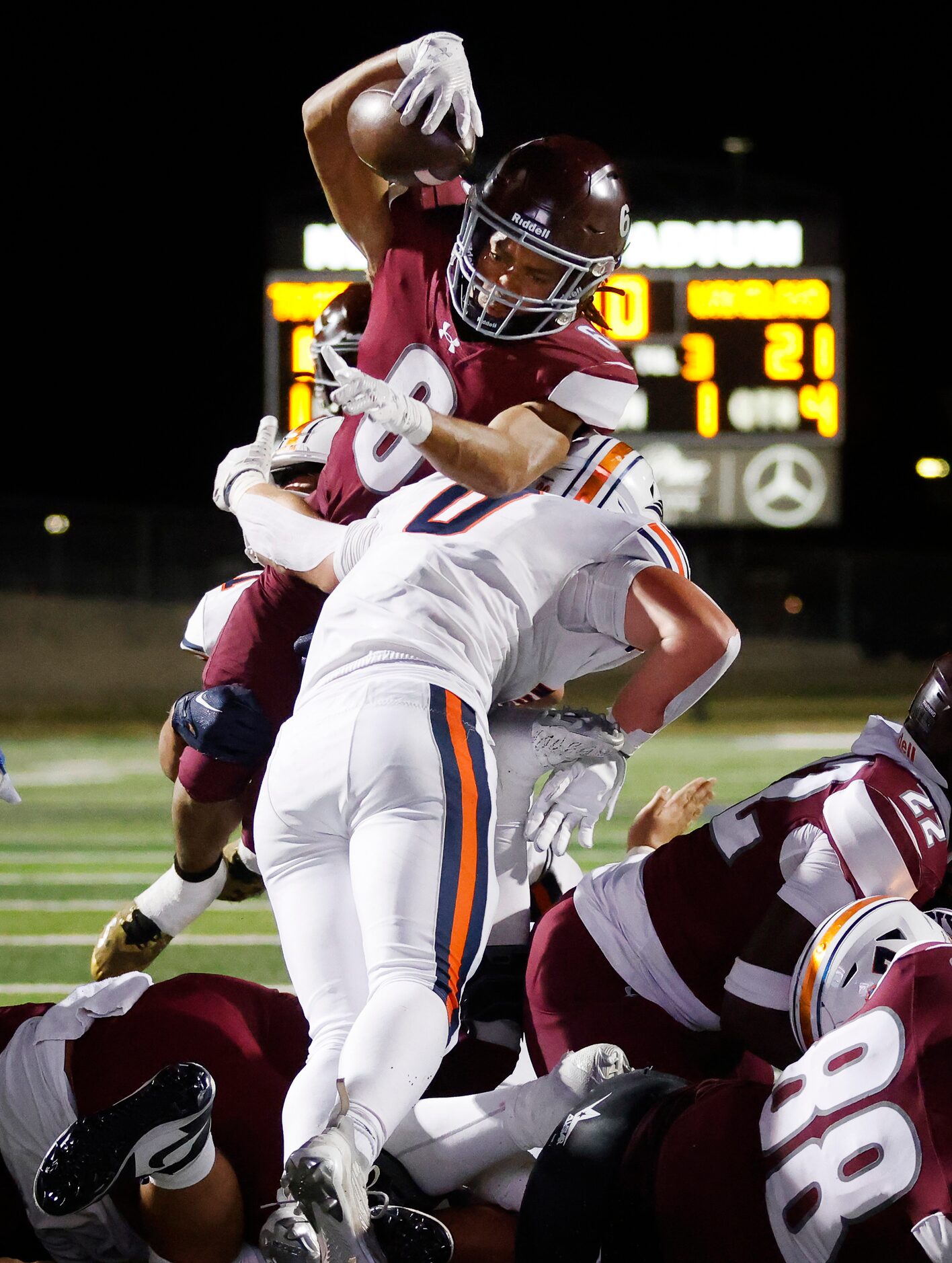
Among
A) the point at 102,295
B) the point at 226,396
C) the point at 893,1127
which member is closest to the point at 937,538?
the point at 226,396

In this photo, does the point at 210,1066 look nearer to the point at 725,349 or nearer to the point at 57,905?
the point at 57,905

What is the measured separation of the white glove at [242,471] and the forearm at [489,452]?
0.43 meters

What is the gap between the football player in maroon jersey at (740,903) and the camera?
6.98 ft

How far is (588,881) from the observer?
8.02 feet

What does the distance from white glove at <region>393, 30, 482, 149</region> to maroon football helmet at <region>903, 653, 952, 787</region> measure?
1200 millimetres

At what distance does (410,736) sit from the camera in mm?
1960

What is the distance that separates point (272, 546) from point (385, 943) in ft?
2.73

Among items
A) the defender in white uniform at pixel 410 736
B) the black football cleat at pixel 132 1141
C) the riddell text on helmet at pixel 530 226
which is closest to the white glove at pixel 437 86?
the riddell text on helmet at pixel 530 226

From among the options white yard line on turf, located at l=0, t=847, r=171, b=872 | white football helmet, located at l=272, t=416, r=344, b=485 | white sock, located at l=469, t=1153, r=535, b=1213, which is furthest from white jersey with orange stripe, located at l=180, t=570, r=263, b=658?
white yard line on turf, located at l=0, t=847, r=171, b=872

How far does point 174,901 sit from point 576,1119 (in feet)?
5.63

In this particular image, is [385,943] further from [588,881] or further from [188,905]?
[188,905]

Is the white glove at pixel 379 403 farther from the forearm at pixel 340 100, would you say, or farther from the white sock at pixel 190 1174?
the white sock at pixel 190 1174

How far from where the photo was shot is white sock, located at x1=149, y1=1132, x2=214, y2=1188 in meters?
1.85

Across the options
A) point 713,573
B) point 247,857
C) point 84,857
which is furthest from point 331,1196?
point 713,573
